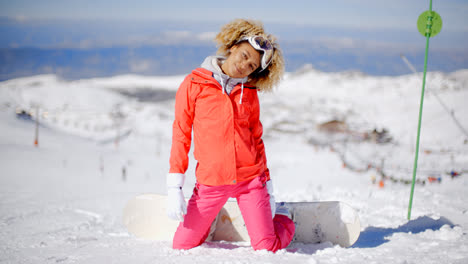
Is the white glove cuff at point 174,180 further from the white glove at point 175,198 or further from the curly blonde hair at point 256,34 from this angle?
the curly blonde hair at point 256,34

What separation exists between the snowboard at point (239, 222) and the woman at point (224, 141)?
0.32m

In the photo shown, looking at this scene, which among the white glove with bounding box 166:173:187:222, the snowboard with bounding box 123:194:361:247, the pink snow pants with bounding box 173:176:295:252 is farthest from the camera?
the snowboard with bounding box 123:194:361:247

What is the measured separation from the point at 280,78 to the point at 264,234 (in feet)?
3.55

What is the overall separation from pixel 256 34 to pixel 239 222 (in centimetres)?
141

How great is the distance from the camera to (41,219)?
10.9 ft

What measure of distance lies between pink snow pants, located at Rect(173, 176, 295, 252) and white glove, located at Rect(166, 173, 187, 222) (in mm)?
120

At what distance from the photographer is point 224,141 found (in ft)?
6.94

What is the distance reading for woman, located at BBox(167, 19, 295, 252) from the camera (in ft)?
6.94

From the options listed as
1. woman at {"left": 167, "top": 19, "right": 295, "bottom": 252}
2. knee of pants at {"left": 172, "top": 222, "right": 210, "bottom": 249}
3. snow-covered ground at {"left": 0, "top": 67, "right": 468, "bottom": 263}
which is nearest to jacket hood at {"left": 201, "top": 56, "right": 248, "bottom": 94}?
woman at {"left": 167, "top": 19, "right": 295, "bottom": 252}

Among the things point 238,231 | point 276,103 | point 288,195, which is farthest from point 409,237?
point 276,103

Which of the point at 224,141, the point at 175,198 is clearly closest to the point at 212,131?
the point at 224,141

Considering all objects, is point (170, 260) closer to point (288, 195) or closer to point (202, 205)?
point (202, 205)

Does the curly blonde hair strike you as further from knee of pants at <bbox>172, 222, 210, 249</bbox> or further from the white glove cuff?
knee of pants at <bbox>172, 222, 210, 249</bbox>

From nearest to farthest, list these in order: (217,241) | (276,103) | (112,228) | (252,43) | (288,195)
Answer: (252,43) → (217,241) → (112,228) → (288,195) → (276,103)
